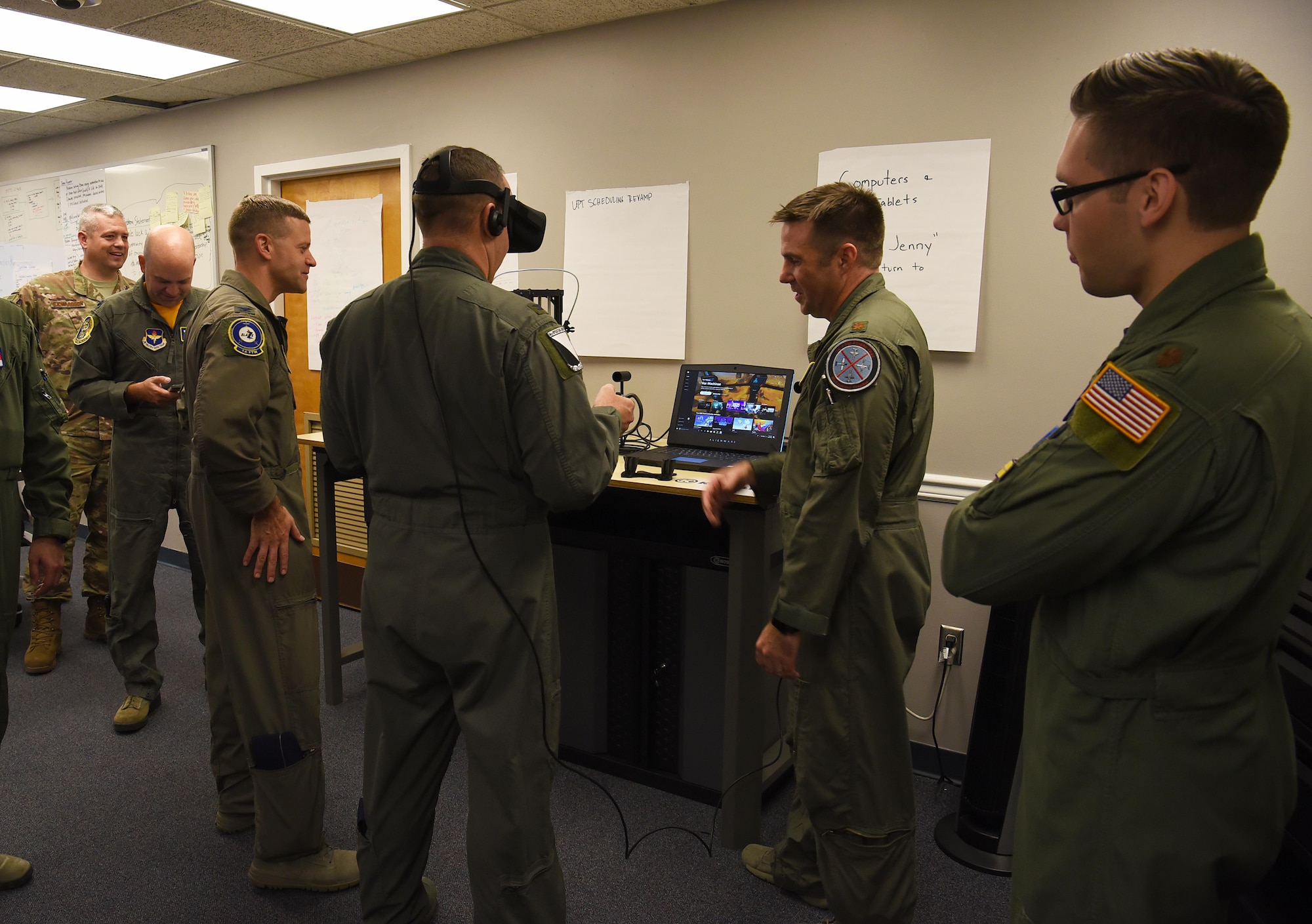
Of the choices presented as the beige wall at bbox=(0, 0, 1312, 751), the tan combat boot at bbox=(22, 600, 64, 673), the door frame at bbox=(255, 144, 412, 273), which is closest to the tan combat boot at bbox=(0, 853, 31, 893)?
the tan combat boot at bbox=(22, 600, 64, 673)

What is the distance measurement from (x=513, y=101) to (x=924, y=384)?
2.31 meters

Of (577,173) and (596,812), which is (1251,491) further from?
(577,173)

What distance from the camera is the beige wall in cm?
Result: 213

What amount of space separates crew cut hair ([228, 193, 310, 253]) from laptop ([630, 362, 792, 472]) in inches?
44.6

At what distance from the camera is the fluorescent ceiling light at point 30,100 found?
161 inches

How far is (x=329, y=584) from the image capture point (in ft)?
9.66

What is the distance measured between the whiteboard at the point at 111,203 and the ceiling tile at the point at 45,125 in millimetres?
235

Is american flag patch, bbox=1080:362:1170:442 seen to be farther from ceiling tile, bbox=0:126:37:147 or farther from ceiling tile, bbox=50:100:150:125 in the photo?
ceiling tile, bbox=0:126:37:147

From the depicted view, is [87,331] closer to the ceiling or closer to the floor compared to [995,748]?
closer to the ceiling

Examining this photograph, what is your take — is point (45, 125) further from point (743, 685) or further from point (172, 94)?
point (743, 685)

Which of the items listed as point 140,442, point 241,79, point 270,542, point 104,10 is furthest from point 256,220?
point 241,79

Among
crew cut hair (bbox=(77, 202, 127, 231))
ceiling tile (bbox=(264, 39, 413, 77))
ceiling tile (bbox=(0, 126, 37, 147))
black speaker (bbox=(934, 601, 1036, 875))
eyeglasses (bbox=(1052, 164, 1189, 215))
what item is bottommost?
black speaker (bbox=(934, 601, 1036, 875))

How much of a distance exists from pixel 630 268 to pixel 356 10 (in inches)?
51.9

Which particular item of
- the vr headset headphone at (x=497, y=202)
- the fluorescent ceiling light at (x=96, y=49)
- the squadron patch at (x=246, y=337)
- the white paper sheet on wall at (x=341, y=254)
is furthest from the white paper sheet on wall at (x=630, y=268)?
the fluorescent ceiling light at (x=96, y=49)
